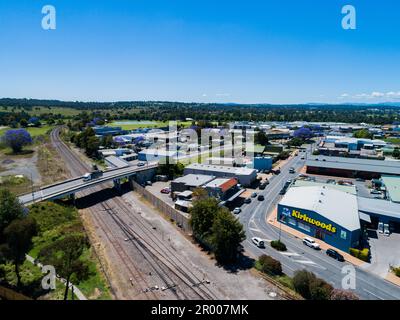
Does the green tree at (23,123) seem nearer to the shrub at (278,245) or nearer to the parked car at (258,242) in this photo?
the parked car at (258,242)

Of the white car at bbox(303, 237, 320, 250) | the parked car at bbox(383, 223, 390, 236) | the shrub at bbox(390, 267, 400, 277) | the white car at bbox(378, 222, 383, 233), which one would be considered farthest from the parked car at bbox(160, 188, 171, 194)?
the shrub at bbox(390, 267, 400, 277)

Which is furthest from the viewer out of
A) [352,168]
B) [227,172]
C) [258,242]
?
[352,168]

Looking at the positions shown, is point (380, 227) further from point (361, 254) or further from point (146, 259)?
point (146, 259)

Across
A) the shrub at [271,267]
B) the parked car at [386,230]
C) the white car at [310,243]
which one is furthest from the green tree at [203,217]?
the parked car at [386,230]

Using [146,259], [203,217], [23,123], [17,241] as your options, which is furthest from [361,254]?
Answer: [23,123]

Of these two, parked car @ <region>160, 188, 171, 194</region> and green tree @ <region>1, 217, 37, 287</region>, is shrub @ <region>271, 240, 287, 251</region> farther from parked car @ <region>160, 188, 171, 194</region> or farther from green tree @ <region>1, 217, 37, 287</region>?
green tree @ <region>1, 217, 37, 287</region>

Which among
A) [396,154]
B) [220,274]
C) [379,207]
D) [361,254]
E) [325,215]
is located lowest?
[220,274]
